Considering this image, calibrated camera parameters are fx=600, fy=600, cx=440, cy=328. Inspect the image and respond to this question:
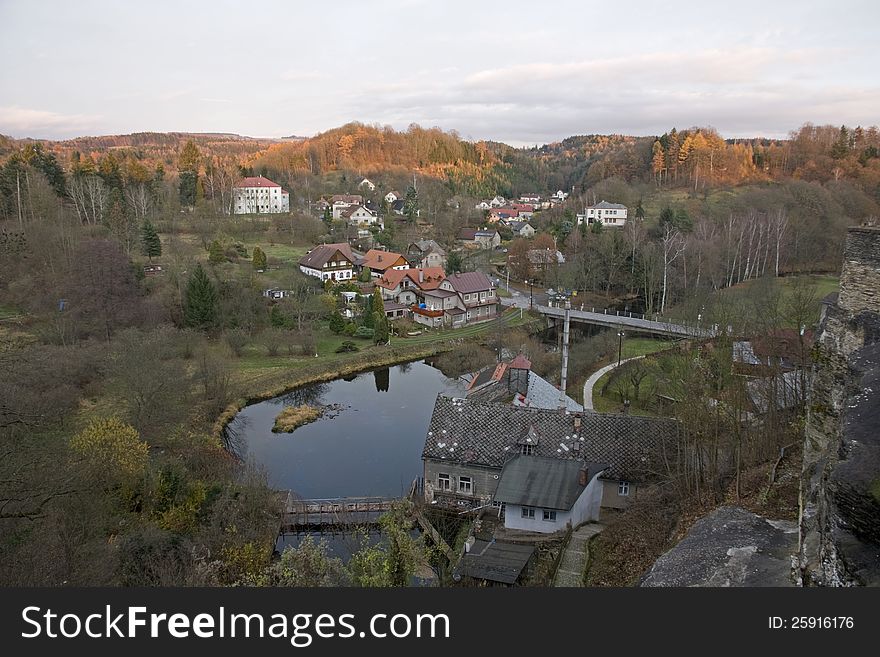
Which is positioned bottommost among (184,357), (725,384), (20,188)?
(184,357)

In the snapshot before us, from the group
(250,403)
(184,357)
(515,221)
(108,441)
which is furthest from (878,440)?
(515,221)

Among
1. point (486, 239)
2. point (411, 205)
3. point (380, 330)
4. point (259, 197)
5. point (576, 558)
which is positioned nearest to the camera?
point (576, 558)

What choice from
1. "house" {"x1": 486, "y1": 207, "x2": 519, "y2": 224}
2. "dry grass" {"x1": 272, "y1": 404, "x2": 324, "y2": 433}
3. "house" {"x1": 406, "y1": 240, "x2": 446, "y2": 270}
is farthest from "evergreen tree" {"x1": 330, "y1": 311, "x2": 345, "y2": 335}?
"house" {"x1": 486, "y1": 207, "x2": 519, "y2": 224}

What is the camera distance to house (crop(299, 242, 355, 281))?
40.6 m

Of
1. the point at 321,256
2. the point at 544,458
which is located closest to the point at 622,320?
the point at 321,256

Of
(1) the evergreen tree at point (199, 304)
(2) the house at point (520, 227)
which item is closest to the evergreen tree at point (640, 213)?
(2) the house at point (520, 227)

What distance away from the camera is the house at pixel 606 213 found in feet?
189

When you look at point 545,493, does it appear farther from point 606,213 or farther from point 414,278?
point 606,213

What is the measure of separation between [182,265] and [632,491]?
29.0m

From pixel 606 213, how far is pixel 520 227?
9383 millimetres

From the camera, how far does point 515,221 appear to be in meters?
67.6

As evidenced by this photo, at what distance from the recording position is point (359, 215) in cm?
6203

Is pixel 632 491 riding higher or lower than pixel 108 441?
lower

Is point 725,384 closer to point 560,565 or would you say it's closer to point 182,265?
point 560,565
